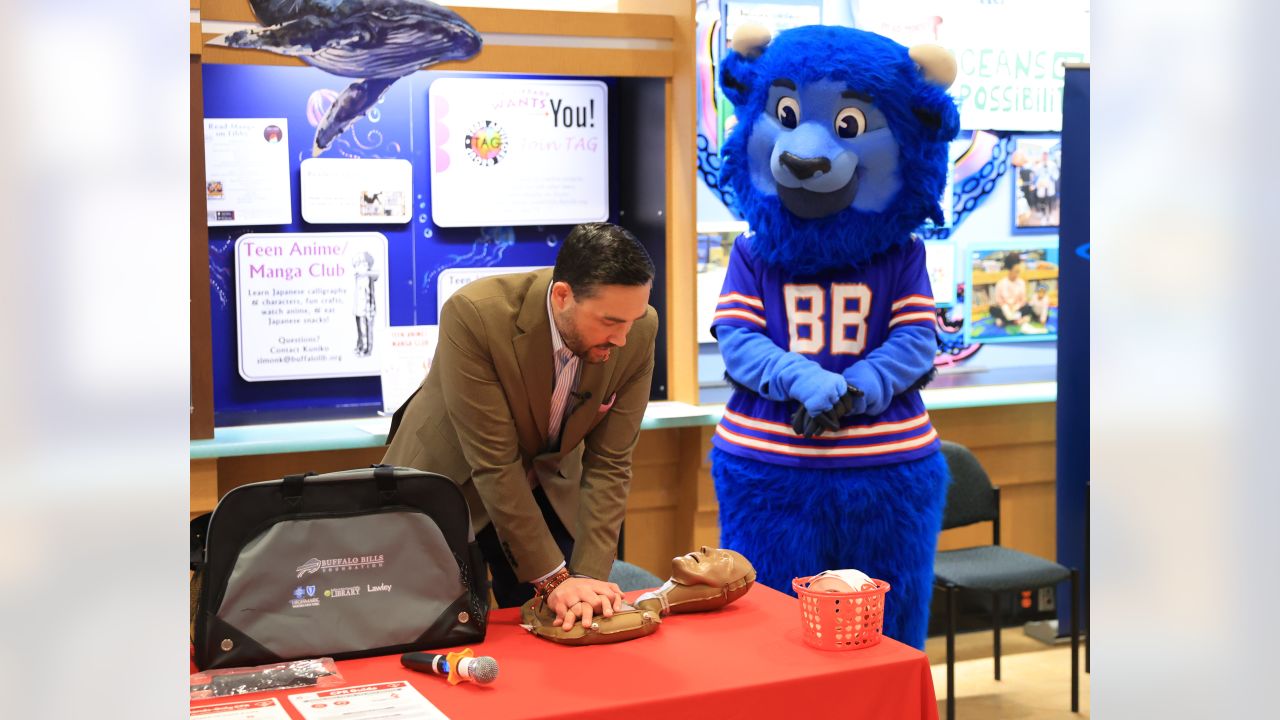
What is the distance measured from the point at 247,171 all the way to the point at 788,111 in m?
1.65

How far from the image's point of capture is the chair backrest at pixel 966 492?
4.01m

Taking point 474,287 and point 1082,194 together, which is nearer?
point 474,287

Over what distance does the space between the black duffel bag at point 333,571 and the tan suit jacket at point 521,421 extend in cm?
18

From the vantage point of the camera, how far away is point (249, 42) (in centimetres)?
359

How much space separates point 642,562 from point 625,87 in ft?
5.34

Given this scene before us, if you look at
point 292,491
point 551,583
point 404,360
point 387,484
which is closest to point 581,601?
point 551,583

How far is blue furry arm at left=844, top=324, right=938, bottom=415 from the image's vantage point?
3.09 metres

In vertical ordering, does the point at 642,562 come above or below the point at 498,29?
below

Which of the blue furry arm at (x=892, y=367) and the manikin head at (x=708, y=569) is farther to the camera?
the blue furry arm at (x=892, y=367)

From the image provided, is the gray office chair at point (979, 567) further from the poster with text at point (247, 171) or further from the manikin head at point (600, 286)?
the poster with text at point (247, 171)

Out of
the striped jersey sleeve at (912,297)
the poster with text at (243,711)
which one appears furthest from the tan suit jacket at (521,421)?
the striped jersey sleeve at (912,297)
